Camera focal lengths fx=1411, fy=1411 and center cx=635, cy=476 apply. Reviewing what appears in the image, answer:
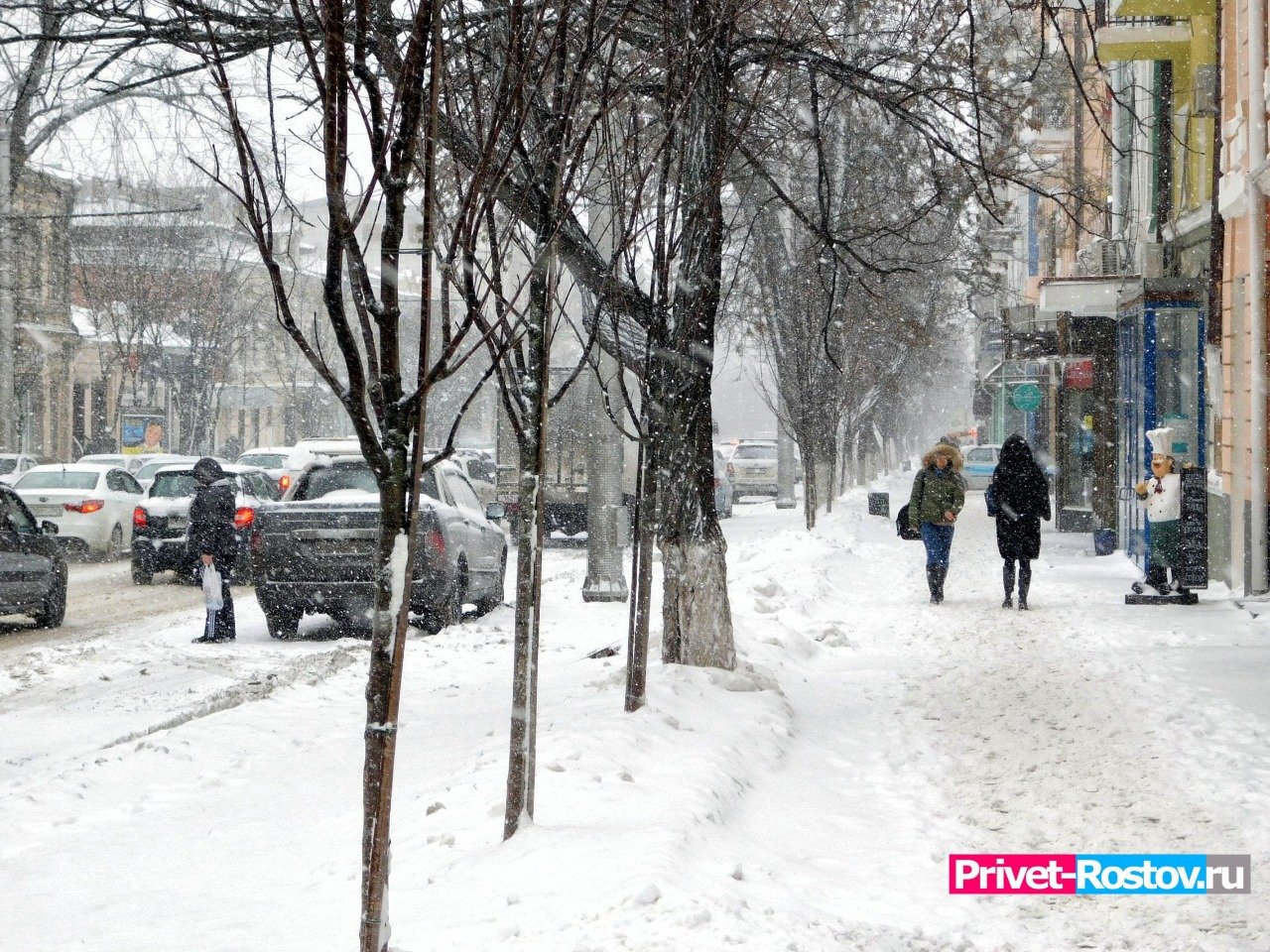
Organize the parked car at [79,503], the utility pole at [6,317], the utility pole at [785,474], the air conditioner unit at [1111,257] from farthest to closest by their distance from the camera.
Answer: the utility pole at [785,474]
the air conditioner unit at [1111,257]
the parked car at [79,503]
the utility pole at [6,317]

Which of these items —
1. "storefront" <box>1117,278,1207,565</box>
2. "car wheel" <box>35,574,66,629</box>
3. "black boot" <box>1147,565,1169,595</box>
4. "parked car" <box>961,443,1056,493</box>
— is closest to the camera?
"car wheel" <box>35,574,66,629</box>

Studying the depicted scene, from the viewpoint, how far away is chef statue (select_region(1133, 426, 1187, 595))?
1357 centimetres

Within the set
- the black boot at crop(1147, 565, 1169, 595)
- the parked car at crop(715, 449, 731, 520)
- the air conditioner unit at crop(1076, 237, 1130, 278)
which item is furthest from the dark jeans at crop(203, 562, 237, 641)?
the parked car at crop(715, 449, 731, 520)

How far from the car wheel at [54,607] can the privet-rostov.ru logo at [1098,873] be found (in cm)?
1014

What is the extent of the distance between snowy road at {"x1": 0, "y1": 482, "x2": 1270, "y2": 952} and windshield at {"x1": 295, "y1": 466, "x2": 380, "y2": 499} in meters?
1.38

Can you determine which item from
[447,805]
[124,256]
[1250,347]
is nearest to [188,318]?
[124,256]

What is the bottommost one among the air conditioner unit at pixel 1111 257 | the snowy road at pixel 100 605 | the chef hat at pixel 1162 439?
the snowy road at pixel 100 605

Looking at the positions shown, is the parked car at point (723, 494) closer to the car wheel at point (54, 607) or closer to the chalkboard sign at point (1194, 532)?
the chalkboard sign at point (1194, 532)

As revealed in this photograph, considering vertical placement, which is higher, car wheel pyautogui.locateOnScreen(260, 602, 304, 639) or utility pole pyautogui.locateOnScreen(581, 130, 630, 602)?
utility pole pyautogui.locateOnScreen(581, 130, 630, 602)

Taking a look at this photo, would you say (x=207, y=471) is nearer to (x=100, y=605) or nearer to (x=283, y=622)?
(x=283, y=622)

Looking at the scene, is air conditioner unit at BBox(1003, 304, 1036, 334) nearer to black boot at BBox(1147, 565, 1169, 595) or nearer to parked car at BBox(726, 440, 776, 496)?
black boot at BBox(1147, 565, 1169, 595)

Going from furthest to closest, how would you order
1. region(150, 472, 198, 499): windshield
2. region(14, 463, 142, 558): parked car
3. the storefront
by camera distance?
region(14, 463, 142, 558): parked car
region(150, 472, 198, 499): windshield
the storefront

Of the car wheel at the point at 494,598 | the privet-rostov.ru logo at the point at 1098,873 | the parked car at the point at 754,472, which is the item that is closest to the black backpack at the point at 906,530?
the car wheel at the point at 494,598

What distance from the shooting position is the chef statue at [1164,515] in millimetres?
13570
